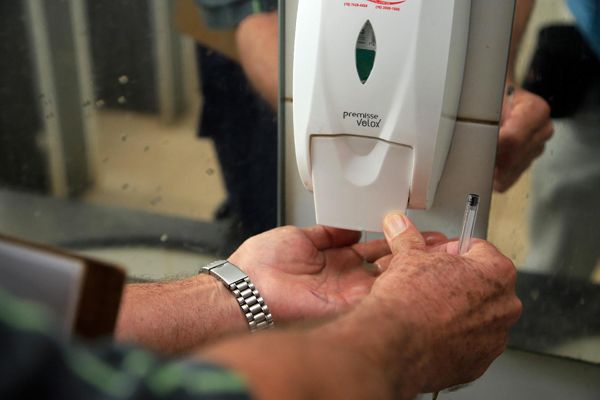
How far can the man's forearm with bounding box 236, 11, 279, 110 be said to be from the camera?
674mm

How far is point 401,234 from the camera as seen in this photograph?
577 millimetres

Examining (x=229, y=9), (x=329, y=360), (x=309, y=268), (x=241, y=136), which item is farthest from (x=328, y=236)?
(x=329, y=360)

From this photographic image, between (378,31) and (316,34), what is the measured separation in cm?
5

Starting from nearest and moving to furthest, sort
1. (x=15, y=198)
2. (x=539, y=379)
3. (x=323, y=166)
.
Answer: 1. (x=323, y=166)
2. (x=539, y=379)
3. (x=15, y=198)

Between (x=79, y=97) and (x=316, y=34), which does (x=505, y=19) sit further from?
(x=79, y=97)

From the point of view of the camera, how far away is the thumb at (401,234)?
0.56 metres

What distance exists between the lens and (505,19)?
1.91 feet

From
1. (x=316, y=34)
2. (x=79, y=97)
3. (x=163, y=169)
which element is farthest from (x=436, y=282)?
(x=79, y=97)

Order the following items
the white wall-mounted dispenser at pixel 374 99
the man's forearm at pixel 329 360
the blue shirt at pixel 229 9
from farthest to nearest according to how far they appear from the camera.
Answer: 1. the blue shirt at pixel 229 9
2. the white wall-mounted dispenser at pixel 374 99
3. the man's forearm at pixel 329 360

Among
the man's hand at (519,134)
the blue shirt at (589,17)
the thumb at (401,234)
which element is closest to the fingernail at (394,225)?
the thumb at (401,234)

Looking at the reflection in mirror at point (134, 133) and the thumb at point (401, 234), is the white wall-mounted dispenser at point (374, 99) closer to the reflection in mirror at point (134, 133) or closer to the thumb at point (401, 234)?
the thumb at point (401, 234)

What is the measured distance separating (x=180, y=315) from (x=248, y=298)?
0.07m

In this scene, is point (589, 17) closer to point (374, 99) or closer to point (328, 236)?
point (374, 99)

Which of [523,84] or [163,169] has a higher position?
[523,84]
